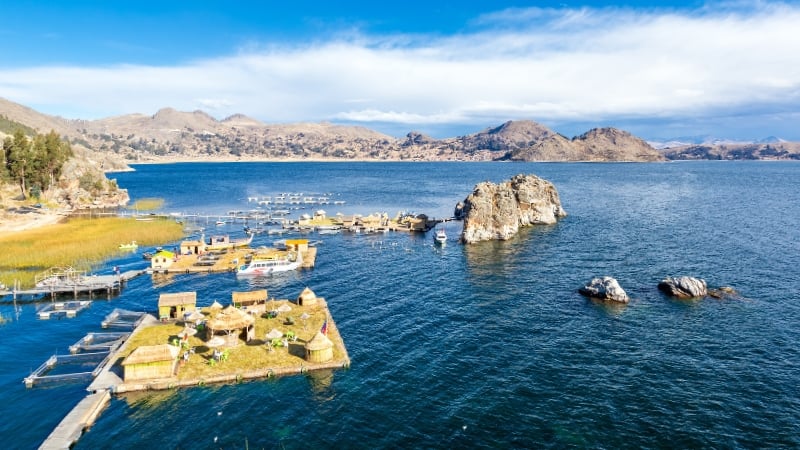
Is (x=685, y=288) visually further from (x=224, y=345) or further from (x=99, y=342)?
(x=99, y=342)

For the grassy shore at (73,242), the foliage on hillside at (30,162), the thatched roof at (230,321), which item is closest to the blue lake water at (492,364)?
the thatched roof at (230,321)

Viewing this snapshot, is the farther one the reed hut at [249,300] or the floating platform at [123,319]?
the reed hut at [249,300]

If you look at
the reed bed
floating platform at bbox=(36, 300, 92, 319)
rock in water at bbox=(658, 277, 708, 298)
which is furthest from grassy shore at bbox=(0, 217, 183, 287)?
rock in water at bbox=(658, 277, 708, 298)

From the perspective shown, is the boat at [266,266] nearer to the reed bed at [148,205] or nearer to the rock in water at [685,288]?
the rock in water at [685,288]

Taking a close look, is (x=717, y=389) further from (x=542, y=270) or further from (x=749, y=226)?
(x=749, y=226)

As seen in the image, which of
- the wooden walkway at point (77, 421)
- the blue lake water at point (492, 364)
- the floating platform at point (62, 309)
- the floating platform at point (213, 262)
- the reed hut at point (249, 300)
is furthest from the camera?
the floating platform at point (213, 262)

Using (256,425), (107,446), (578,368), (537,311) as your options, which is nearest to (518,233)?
(537,311)

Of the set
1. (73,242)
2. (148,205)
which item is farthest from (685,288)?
(148,205)
